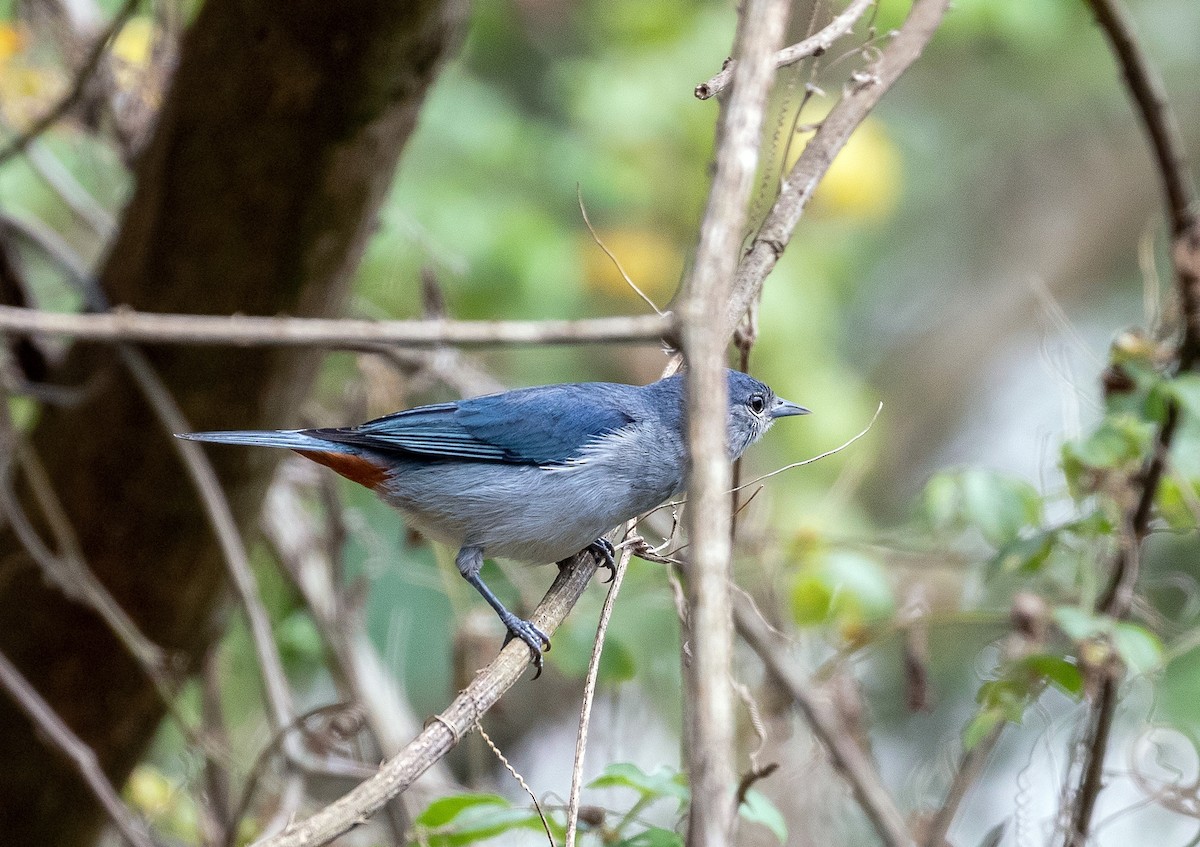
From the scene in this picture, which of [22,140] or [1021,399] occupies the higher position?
[1021,399]

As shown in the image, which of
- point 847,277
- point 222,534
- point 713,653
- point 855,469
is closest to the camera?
point 713,653

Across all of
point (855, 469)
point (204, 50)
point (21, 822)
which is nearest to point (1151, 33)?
point (855, 469)

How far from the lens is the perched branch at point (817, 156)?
270 cm

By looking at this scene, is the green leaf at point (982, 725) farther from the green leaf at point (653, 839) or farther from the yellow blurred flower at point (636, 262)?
the yellow blurred flower at point (636, 262)

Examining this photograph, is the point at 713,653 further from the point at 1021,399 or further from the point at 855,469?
the point at 1021,399

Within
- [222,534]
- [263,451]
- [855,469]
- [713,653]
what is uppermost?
[855,469]

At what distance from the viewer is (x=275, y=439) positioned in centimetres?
326

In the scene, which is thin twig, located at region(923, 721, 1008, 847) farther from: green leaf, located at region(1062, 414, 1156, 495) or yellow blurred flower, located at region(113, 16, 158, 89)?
yellow blurred flower, located at region(113, 16, 158, 89)

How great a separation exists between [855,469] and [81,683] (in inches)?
115

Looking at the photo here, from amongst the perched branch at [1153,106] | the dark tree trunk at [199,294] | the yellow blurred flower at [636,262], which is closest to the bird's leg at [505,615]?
the dark tree trunk at [199,294]

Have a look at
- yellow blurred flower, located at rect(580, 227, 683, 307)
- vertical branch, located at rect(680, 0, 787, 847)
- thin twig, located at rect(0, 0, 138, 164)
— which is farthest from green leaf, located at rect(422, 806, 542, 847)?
yellow blurred flower, located at rect(580, 227, 683, 307)

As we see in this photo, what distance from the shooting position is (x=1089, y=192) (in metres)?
9.18

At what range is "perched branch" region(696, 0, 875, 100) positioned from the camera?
2223 millimetres

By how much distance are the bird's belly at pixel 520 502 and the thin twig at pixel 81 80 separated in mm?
1735
